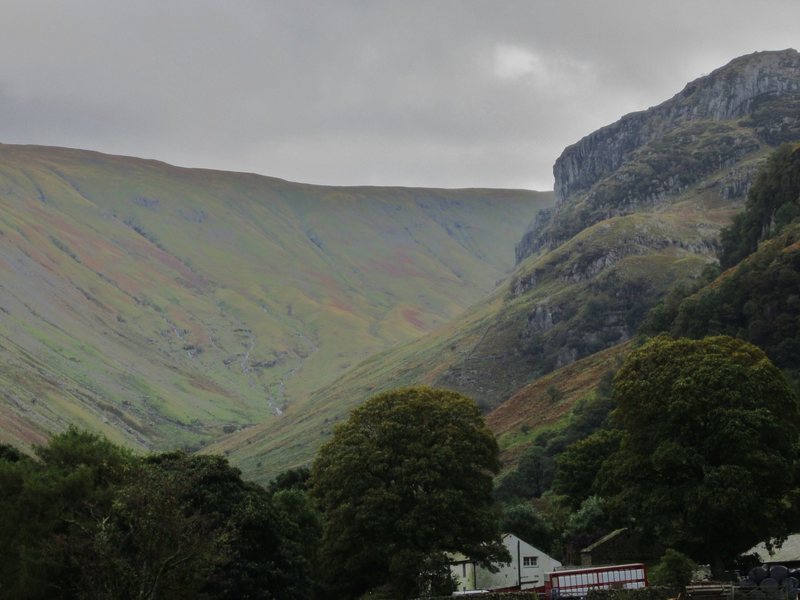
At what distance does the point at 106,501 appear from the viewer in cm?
5625

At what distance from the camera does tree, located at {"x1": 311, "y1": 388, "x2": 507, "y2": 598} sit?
65562 millimetres

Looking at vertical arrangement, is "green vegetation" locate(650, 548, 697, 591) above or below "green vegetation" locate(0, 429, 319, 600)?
below

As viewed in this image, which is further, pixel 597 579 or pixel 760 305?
pixel 760 305

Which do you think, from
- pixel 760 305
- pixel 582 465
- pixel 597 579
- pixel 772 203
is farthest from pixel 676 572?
pixel 772 203

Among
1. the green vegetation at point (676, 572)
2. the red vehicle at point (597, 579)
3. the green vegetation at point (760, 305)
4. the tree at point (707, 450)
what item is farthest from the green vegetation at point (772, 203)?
the green vegetation at point (676, 572)

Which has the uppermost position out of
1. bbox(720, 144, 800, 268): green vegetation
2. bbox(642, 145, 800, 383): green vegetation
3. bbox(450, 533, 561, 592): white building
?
bbox(720, 144, 800, 268): green vegetation

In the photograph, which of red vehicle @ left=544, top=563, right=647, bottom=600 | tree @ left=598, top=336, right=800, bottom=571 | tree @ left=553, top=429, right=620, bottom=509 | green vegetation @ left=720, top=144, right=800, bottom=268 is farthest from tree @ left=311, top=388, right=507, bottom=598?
green vegetation @ left=720, top=144, right=800, bottom=268

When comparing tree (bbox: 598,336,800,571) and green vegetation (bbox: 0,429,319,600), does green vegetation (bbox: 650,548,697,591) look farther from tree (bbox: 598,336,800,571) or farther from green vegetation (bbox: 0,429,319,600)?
green vegetation (bbox: 0,429,319,600)

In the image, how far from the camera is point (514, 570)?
277ft

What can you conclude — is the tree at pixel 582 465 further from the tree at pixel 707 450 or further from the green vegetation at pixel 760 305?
the green vegetation at pixel 760 305

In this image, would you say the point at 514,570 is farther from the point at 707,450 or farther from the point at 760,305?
the point at 760,305

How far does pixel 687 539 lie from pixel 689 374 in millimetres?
9799

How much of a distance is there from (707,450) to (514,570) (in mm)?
27423

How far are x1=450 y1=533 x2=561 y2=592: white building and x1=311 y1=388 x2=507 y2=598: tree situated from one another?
13028 millimetres
